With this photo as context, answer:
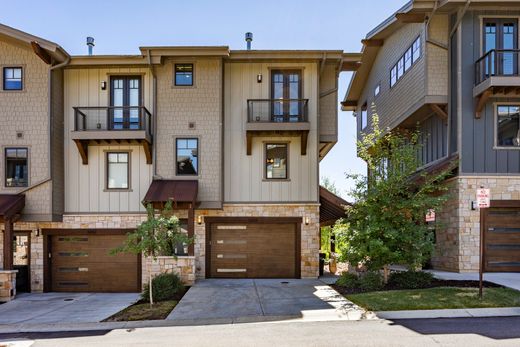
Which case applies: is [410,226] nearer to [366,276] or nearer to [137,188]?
[366,276]

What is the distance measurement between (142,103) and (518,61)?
1348 centimetres

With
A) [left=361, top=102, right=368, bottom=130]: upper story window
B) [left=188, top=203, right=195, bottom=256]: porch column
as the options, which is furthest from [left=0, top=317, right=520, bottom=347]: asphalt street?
[left=361, top=102, right=368, bottom=130]: upper story window

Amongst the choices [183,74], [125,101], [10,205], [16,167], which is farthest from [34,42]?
[10,205]

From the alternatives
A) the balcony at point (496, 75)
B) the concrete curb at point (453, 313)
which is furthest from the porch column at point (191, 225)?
the balcony at point (496, 75)

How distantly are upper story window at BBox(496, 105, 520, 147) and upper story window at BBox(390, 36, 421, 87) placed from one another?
12.2 ft

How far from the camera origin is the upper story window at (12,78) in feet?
47.4

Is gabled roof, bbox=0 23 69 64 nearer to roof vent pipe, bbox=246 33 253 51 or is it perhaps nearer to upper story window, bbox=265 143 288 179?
roof vent pipe, bbox=246 33 253 51

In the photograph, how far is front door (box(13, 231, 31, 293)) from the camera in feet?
47.9

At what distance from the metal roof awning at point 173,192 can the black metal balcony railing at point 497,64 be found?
34.4ft

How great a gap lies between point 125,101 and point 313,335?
11608mm

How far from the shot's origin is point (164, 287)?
11617mm

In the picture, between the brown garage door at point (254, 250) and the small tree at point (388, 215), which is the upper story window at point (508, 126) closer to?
the small tree at point (388, 215)

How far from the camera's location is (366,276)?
11305 millimetres

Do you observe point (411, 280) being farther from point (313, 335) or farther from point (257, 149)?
point (257, 149)
